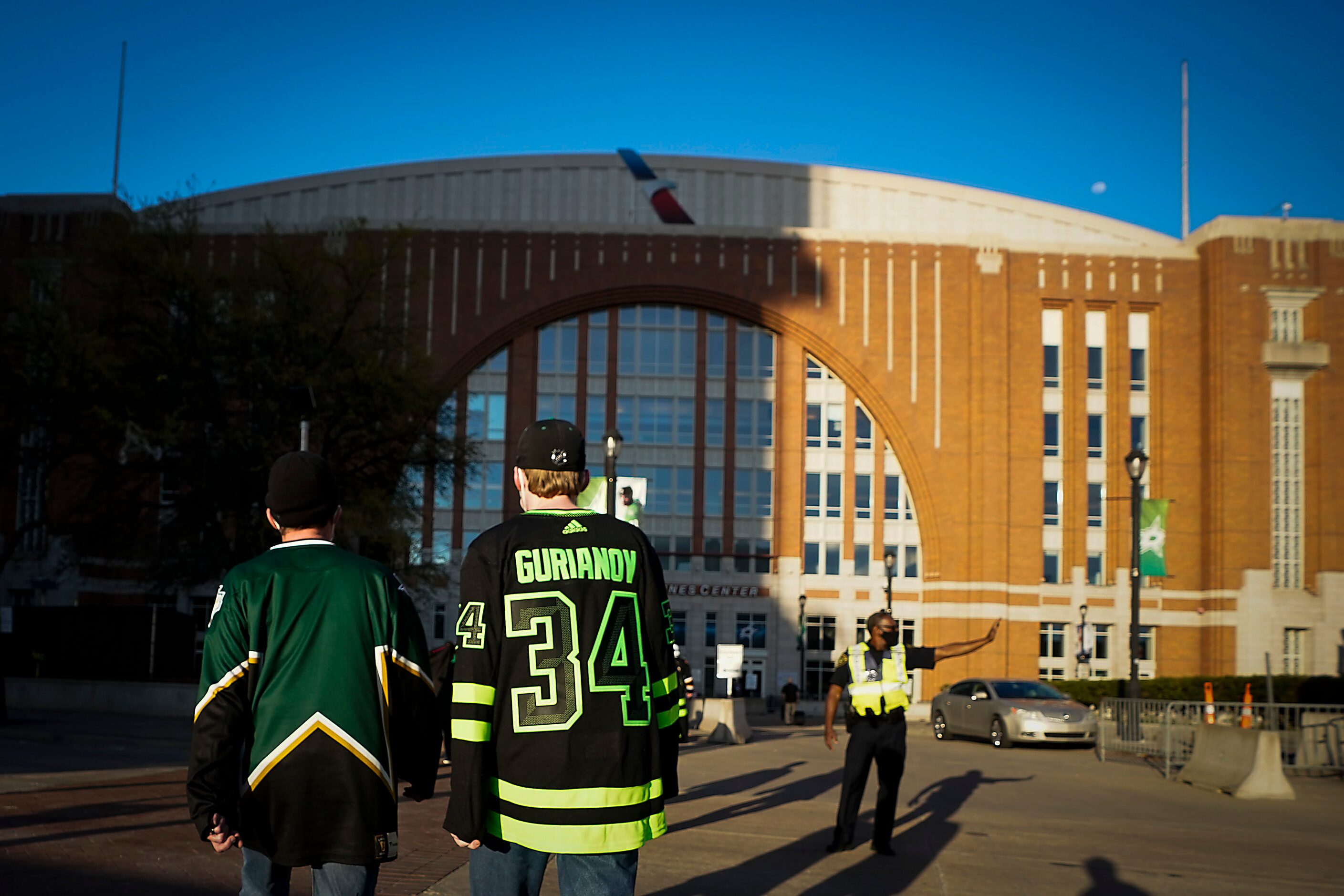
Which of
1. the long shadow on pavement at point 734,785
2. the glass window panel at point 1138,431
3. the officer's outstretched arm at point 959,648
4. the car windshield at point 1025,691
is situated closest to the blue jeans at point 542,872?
the officer's outstretched arm at point 959,648

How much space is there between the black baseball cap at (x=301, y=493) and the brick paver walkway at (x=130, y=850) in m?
3.78

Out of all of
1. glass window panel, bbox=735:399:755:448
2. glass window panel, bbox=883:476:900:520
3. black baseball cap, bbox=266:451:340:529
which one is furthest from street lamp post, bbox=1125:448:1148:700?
glass window panel, bbox=735:399:755:448

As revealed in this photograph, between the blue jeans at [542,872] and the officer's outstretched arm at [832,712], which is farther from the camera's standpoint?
the officer's outstretched arm at [832,712]

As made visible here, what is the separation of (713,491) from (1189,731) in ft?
134

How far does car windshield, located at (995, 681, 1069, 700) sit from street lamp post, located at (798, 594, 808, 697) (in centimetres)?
3047

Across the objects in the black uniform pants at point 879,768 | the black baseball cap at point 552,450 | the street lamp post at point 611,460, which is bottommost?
the black uniform pants at point 879,768

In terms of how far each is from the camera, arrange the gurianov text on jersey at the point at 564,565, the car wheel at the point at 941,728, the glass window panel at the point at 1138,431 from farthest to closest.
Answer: the glass window panel at the point at 1138,431 → the car wheel at the point at 941,728 → the gurianov text on jersey at the point at 564,565

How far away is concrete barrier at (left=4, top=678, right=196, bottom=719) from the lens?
1104 inches

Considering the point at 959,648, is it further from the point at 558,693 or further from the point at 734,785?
the point at 558,693

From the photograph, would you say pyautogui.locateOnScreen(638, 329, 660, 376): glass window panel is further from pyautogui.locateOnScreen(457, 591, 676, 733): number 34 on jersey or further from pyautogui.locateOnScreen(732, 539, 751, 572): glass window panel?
pyautogui.locateOnScreen(457, 591, 676, 733): number 34 on jersey

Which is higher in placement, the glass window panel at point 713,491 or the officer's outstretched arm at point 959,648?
the glass window panel at point 713,491

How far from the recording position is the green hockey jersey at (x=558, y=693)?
12.2 ft

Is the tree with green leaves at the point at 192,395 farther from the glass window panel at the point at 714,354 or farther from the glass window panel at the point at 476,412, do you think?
the glass window panel at the point at 714,354

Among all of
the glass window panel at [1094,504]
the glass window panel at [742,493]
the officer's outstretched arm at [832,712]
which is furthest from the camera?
Result: the glass window panel at [742,493]
